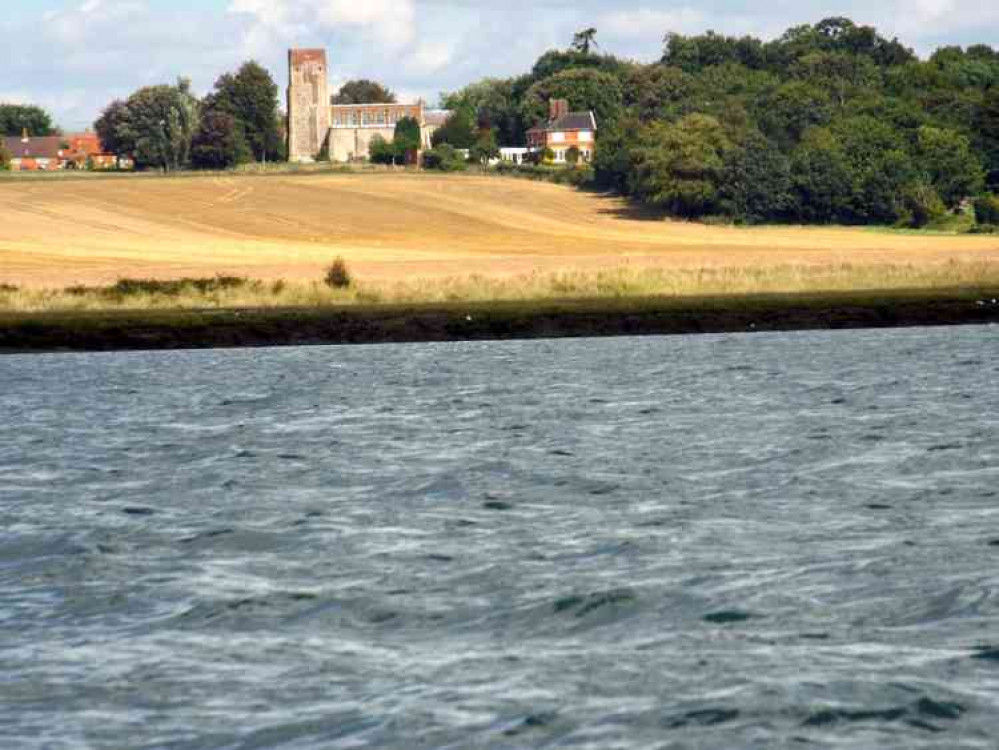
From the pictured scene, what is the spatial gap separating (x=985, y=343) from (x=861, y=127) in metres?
111

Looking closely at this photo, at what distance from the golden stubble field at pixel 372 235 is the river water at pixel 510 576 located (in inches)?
1894

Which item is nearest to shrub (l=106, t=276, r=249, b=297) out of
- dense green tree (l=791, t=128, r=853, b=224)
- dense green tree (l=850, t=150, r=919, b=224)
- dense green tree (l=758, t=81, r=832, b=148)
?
dense green tree (l=791, t=128, r=853, b=224)

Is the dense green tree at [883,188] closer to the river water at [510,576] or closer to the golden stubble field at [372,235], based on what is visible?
the golden stubble field at [372,235]

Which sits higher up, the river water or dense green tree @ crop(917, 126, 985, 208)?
dense green tree @ crop(917, 126, 985, 208)

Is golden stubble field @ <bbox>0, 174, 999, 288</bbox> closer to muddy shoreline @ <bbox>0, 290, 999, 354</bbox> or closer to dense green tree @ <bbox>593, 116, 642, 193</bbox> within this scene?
dense green tree @ <bbox>593, 116, 642, 193</bbox>

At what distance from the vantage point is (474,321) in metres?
63.4

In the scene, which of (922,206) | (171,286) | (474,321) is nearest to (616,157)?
(922,206)

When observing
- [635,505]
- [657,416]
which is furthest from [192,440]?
[635,505]

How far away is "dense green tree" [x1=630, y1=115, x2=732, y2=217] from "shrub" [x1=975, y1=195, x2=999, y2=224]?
68.7 feet

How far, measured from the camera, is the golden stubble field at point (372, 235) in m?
93.2

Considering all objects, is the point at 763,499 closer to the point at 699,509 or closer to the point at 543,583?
the point at 699,509

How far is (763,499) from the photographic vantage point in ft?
78.5

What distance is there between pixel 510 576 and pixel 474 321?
4465 centimetres

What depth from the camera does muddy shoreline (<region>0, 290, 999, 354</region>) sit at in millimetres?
59688
